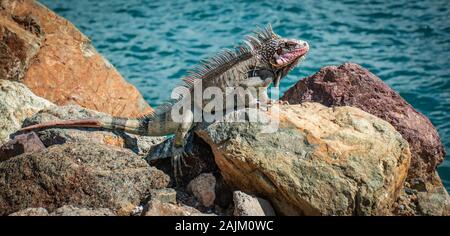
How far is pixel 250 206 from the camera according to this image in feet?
12.4

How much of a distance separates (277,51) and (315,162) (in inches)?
50.0

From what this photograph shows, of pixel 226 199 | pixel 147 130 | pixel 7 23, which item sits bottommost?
pixel 226 199

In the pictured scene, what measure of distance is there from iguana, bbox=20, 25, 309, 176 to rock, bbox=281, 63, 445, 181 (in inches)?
15.9

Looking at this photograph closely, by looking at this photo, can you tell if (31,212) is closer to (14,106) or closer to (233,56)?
(14,106)

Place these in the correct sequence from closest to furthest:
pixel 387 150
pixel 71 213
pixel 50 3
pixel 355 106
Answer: pixel 71 213, pixel 387 150, pixel 355 106, pixel 50 3

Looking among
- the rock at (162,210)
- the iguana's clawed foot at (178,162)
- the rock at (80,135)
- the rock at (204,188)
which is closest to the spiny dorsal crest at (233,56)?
the iguana's clawed foot at (178,162)

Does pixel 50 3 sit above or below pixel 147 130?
above

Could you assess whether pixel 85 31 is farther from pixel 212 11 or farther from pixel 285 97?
pixel 285 97

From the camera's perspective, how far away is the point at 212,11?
12273mm

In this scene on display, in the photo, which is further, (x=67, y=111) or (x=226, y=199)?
(x=67, y=111)

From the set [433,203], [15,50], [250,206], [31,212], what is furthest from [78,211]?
[15,50]

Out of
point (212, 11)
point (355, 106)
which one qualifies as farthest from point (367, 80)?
point (212, 11)

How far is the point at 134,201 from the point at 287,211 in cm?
122

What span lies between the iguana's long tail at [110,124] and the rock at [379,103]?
163cm
